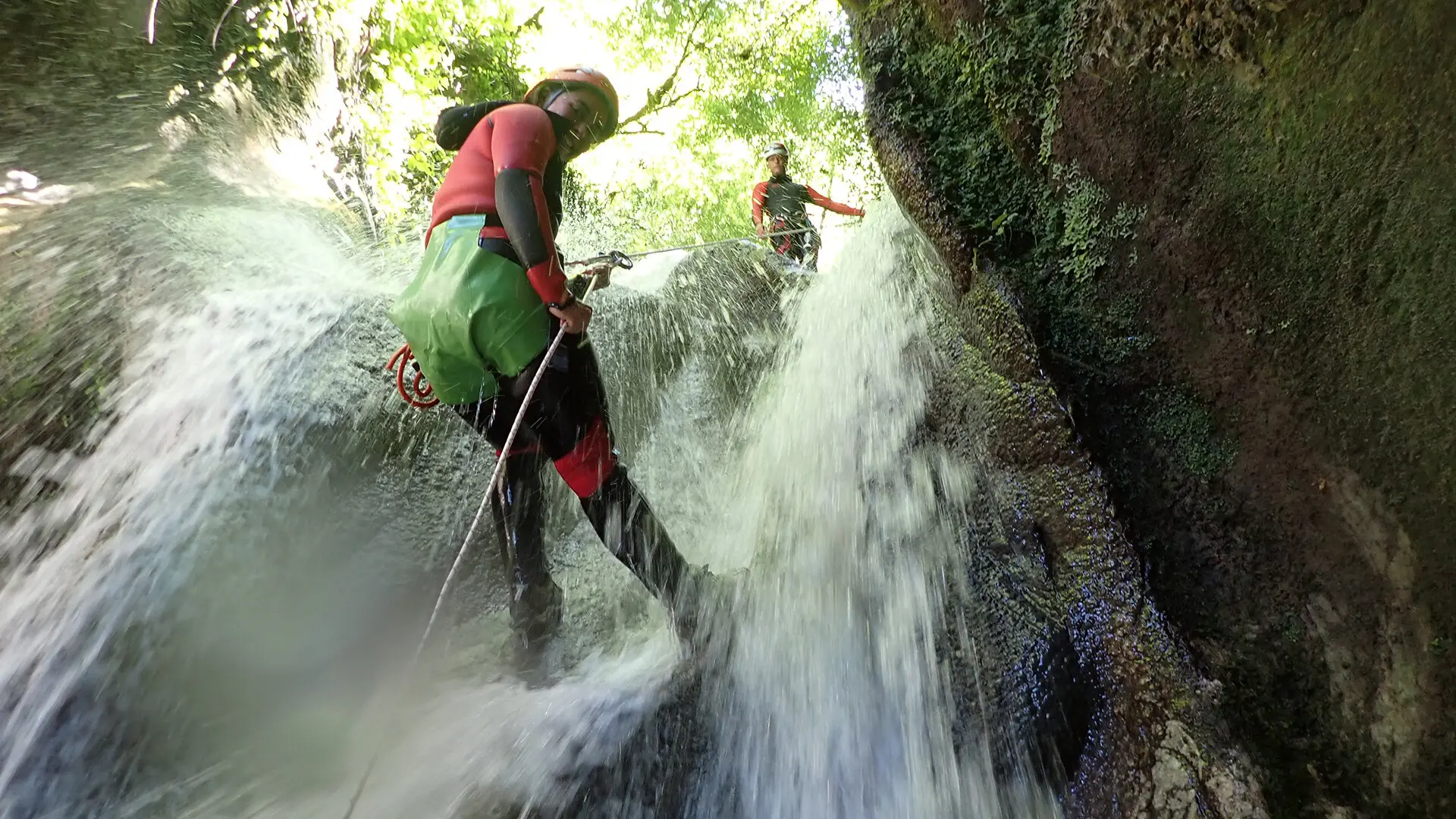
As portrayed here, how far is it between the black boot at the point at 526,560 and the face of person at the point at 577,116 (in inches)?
51.7

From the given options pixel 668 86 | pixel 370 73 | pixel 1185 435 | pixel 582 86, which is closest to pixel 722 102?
pixel 668 86

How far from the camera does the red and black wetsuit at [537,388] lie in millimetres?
2287

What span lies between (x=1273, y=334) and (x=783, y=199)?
613 cm

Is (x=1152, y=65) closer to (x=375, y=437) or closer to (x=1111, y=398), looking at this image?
(x=1111, y=398)

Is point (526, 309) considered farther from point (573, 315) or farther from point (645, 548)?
point (645, 548)

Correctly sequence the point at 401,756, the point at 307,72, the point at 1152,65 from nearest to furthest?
the point at 1152,65 → the point at 401,756 → the point at 307,72

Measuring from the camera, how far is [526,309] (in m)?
2.39

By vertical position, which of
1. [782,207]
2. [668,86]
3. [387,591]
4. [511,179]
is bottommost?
[387,591]

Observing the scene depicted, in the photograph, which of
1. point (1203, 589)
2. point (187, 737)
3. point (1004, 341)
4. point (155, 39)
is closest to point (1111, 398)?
point (1004, 341)

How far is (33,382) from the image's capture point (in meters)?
3.19

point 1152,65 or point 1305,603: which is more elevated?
point 1152,65

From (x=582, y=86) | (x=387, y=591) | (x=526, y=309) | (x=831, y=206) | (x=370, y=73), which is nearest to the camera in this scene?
(x=526, y=309)

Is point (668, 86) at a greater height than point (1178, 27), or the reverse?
point (1178, 27)

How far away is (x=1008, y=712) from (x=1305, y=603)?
0.90 metres
